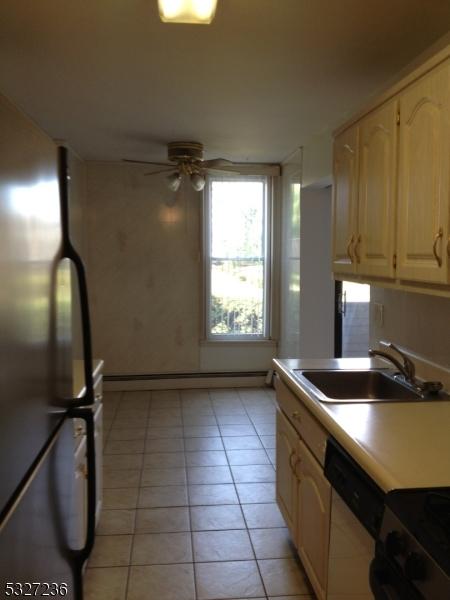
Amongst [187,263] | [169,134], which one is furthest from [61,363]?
[187,263]

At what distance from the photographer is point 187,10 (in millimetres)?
1889

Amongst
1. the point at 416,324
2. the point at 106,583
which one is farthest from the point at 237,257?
the point at 106,583

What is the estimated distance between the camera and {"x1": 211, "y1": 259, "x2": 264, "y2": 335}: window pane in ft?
18.4

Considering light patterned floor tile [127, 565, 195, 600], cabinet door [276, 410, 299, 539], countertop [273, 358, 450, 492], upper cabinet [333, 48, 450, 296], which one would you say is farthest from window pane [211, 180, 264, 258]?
light patterned floor tile [127, 565, 195, 600]

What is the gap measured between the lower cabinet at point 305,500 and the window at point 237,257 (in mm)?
3033

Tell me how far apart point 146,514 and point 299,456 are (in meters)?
1.18

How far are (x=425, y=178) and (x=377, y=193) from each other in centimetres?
40

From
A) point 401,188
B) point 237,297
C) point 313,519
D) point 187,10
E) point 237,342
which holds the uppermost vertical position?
point 187,10

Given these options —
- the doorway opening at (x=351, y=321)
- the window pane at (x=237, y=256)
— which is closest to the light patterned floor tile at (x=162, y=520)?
the doorway opening at (x=351, y=321)

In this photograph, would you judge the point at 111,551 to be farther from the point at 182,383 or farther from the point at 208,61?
the point at 182,383

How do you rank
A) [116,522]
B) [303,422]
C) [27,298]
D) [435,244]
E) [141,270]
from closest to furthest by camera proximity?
[27,298] < [435,244] < [303,422] < [116,522] < [141,270]

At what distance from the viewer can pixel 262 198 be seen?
5559 mm

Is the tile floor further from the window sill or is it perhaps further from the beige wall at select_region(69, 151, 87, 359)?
the window sill

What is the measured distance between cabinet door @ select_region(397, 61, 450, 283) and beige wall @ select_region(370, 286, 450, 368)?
0.43m
